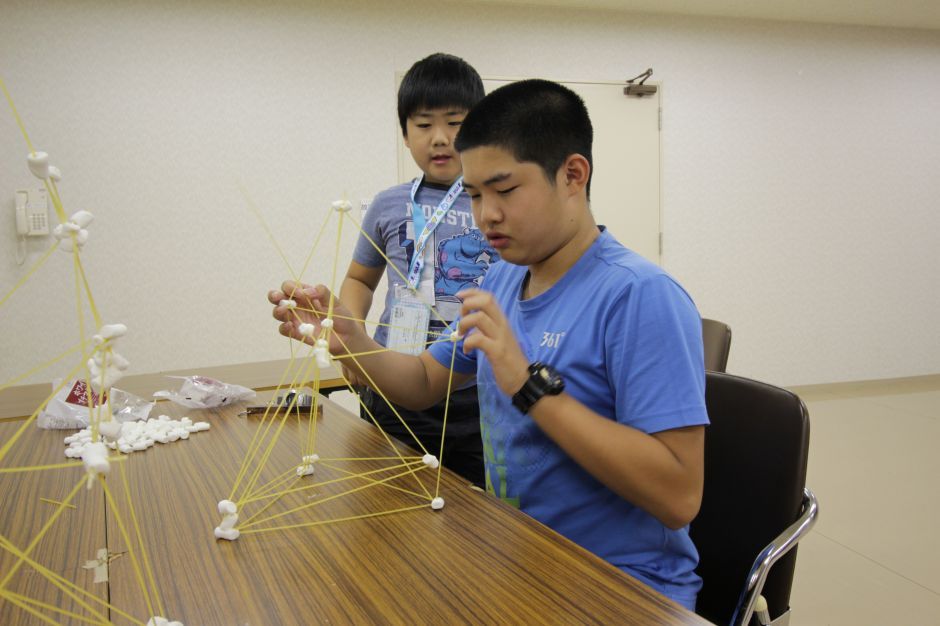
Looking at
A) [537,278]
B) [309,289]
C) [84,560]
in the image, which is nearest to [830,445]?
[537,278]

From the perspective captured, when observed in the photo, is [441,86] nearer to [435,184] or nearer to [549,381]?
[435,184]

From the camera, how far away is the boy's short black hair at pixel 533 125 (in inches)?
41.4

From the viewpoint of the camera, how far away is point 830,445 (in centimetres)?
373

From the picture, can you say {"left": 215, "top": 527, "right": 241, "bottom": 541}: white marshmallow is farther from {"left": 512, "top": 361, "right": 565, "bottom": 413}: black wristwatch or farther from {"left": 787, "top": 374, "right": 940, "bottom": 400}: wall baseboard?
{"left": 787, "top": 374, "right": 940, "bottom": 400}: wall baseboard

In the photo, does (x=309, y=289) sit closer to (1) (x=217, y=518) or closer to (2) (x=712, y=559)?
(1) (x=217, y=518)

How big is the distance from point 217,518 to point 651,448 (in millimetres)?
638

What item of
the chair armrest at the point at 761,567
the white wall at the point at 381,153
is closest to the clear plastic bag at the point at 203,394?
the chair armrest at the point at 761,567

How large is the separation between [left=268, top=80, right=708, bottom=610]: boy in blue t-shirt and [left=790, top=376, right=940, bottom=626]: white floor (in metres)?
1.52

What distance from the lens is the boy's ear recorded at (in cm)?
107

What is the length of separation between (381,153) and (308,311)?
309 centimetres

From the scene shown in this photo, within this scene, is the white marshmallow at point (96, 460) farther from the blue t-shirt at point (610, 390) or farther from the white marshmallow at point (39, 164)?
the blue t-shirt at point (610, 390)

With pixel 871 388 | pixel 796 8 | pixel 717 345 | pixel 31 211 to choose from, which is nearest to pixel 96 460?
pixel 717 345

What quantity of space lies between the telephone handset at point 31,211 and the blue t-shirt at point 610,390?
342cm

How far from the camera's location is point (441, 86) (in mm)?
1581
